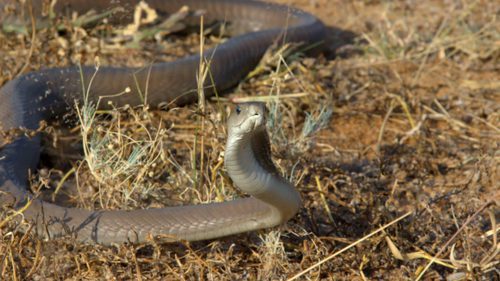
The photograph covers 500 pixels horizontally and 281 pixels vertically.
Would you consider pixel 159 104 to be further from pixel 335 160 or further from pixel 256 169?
pixel 256 169

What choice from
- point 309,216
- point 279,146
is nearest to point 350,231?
point 309,216

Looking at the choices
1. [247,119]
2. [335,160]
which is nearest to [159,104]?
[335,160]

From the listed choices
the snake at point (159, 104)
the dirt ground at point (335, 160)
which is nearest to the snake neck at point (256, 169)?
the snake at point (159, 104)

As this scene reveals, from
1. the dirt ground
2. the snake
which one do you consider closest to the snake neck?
the snake

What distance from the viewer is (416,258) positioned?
2.94 metres

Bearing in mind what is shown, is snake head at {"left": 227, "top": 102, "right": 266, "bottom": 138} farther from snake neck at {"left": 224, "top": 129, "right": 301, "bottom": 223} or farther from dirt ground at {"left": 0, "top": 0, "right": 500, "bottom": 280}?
dirt ground at {"left": 0, "top": 0, "right": 500, "bottom": 280}

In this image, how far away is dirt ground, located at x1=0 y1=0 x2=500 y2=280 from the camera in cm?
287

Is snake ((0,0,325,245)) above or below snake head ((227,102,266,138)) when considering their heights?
below

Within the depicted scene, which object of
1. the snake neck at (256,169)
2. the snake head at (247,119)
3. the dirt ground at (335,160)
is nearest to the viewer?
the snake head at (247,119)

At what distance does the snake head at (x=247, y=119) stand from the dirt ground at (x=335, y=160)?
62 cm

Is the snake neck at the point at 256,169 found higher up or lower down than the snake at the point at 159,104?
higher up

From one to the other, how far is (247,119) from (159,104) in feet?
4.98

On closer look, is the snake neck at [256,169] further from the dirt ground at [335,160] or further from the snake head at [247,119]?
the dirt ground at [335,160]

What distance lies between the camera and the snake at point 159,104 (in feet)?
8.17
